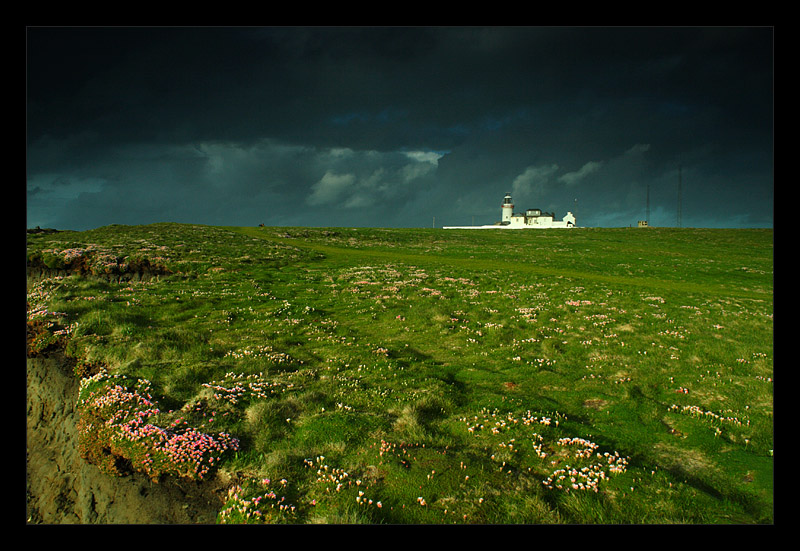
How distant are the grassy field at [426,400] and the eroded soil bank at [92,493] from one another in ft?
1.12

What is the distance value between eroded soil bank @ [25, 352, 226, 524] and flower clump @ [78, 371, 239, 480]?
242 mm

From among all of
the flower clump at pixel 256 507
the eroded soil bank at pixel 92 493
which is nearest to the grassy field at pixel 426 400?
the flower clump at pixel 256 507

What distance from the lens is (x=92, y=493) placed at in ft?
25.5

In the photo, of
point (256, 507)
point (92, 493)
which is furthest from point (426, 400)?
point (92, 493)

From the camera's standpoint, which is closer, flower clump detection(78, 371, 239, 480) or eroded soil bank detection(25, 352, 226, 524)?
eroded soil bank detection(25, 352, 226, 524)

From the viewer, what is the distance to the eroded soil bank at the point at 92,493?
7145mm

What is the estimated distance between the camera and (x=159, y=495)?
7.46 meters

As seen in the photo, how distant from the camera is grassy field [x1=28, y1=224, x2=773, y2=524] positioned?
23.7ft

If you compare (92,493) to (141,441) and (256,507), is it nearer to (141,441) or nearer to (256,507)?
(141,441)

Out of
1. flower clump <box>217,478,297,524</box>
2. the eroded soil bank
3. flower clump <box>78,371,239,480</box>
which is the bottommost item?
the eroded soil bank

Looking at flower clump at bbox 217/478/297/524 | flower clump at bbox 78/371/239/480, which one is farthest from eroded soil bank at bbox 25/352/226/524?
flower clump at bbox 217/478/297/524

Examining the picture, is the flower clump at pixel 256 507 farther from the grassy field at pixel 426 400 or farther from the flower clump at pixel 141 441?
the flower clump at pixel 141 441

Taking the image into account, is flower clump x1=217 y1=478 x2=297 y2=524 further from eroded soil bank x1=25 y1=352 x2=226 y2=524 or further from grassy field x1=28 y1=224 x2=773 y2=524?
eroded soil bank x1=25 y1=352 x2=226 y2=524
